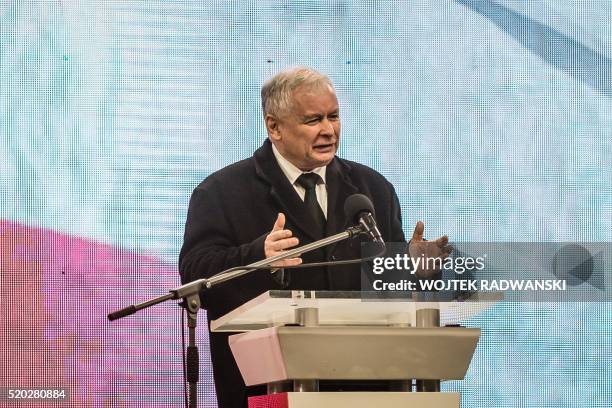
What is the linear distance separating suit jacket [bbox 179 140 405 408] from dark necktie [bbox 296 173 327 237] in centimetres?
3

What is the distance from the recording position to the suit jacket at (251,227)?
12.5 feet

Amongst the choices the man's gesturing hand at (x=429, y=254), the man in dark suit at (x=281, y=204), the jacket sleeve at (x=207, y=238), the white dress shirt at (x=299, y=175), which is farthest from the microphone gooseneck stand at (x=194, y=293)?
the white dress shirt at (x=299, y=175)

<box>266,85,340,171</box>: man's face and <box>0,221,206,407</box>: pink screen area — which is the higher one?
<box>266,85,340,171</box>: man's face

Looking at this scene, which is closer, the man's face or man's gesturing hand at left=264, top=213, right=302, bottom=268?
man's gesturing hand at left=264, top=213, right=302, bottom=268

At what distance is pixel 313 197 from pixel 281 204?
0.43 feet

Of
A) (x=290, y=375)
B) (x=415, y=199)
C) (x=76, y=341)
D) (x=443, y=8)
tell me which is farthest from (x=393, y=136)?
(x=290, y=375)

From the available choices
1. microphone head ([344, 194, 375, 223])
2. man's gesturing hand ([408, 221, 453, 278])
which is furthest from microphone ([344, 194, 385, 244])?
man's gesturing hand ([408, 221, 453, 278])

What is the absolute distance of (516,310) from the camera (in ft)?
15.0

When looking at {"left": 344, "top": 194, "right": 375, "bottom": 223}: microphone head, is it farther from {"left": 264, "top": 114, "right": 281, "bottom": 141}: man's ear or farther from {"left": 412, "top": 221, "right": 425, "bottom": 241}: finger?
{"left": 264, "top": 114, "right": 281, "bottom": 141}: man's ear

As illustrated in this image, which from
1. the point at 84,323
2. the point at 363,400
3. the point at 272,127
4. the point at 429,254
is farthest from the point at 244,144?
the point at 363,400

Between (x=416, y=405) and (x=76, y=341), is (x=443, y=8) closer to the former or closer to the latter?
(x=76, y=341)

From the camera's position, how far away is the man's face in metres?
3.97

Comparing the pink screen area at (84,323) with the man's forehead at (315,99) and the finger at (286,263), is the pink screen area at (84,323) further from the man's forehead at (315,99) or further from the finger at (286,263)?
the finger at (286,263)

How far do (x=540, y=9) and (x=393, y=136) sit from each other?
0.91 meters
